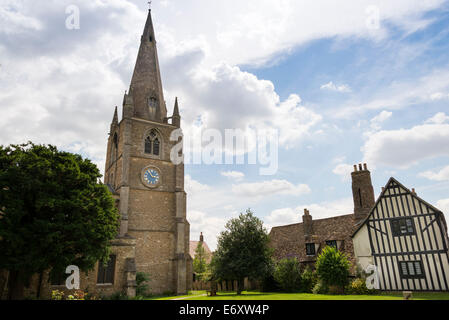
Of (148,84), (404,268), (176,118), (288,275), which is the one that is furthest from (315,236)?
(148,84)

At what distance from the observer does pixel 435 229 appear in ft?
72.4

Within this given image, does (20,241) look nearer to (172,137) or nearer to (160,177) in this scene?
(160,177)

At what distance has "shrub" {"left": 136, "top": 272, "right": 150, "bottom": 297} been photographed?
25.6 m

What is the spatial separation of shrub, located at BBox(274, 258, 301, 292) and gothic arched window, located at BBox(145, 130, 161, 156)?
17.1 m

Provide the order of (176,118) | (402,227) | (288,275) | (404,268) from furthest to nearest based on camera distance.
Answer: (176,118)
(288,275)
(402,227)
(404,268)

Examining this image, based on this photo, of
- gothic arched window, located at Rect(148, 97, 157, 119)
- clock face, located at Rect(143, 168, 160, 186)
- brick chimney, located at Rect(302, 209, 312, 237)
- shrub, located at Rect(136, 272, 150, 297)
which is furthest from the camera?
gothic arched window, located at Rect(148, 97, 157, 119)

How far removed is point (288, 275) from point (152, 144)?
19.0 m

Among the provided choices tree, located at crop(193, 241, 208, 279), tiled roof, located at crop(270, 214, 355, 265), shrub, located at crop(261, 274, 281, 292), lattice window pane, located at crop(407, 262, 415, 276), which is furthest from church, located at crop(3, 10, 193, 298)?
lattice window pane, located at crop(407, 262, 415, 276)

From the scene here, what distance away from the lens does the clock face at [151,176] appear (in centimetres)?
3139

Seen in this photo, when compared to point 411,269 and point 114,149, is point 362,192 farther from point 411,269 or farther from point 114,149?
point 114,149

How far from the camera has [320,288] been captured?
24.6m

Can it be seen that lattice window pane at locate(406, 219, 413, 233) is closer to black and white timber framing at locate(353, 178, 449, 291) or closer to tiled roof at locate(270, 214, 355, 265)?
black and white timber framing at locate(353, 178, 449, 291)

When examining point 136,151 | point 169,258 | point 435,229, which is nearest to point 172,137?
point 136,151

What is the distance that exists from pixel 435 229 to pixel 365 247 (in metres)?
5.00
